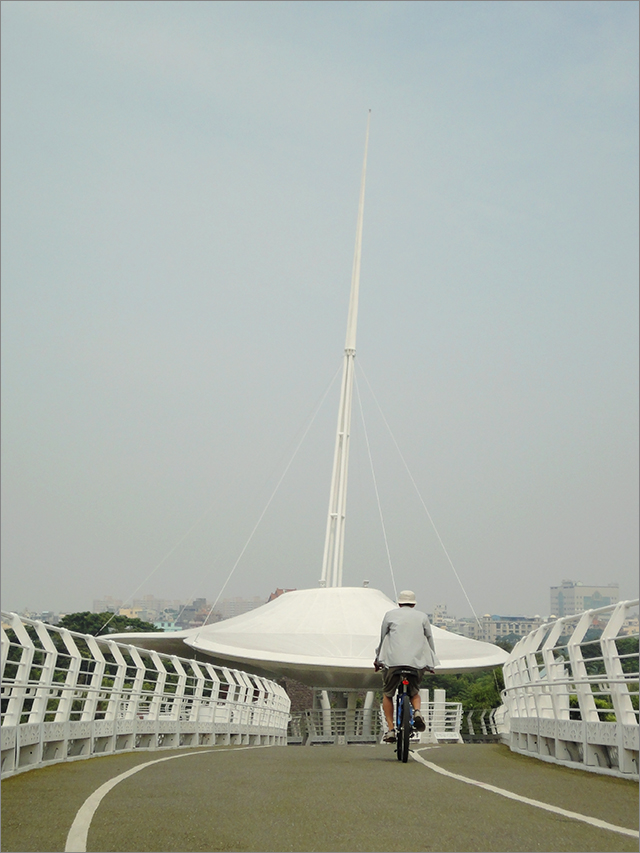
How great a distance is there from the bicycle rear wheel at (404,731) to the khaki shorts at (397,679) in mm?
303

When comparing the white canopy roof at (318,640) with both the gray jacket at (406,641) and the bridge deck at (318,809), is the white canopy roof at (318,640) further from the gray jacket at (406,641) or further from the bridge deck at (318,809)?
the bridge deck at (318,809)

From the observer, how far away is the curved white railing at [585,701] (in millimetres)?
8508

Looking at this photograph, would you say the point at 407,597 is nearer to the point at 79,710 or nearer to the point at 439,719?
the point at 79,710

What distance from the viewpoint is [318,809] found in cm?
640

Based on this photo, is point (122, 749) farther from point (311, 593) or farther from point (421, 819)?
point (311, 593)

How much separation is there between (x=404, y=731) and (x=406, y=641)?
97cm

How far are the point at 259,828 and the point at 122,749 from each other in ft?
29.1

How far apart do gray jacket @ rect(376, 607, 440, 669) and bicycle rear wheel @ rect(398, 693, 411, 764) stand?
0.49m

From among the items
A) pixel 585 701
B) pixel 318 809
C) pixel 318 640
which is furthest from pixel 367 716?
pixel 318 809

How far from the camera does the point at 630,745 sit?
331 inches

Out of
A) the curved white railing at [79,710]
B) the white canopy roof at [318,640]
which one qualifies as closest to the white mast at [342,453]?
the white canopy roof at [318,640]

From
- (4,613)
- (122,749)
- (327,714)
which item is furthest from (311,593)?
(4,613)

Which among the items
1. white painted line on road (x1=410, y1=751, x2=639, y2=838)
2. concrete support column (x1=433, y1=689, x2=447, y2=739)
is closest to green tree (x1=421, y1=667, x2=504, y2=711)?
concrete support column (x1=433, y1=689, x2=447, y2=739)

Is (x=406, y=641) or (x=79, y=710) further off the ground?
(x=406, y=641)
